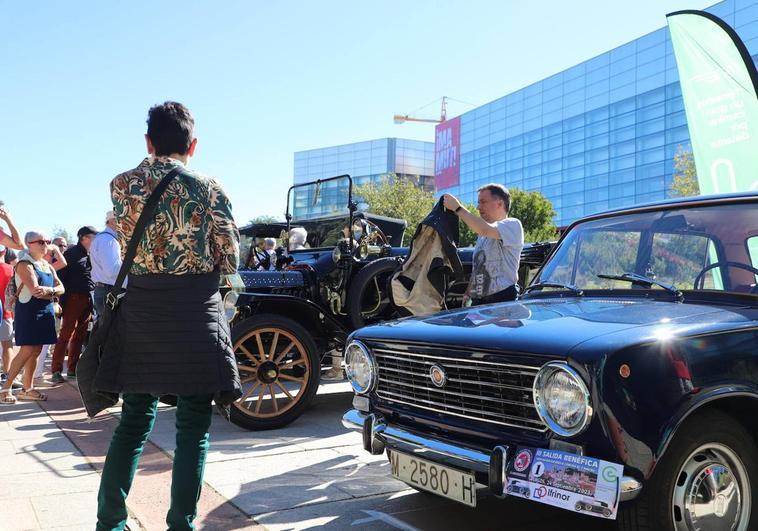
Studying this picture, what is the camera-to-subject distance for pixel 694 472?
2615 mm

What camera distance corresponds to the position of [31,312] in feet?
22.9

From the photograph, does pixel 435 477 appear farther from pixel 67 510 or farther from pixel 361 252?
pixel 361 252

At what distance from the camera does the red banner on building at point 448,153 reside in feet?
290

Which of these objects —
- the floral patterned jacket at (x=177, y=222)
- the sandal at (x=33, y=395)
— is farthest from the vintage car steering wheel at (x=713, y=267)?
the sandal at (x=33, y=395)

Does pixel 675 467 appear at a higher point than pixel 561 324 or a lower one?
lower

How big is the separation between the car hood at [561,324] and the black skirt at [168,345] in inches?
36.1

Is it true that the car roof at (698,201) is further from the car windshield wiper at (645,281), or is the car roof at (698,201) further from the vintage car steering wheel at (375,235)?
the vintage car steering wheel at (375,235)

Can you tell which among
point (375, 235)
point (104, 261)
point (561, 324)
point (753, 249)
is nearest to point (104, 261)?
point (104, 261)

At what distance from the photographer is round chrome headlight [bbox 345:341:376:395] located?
3.58 meters

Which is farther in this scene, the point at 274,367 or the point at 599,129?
the point at 599,129

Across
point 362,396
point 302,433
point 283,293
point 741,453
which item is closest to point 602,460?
point 741,453

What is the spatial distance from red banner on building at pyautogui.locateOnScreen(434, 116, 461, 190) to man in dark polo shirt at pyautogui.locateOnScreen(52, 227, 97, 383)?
8118cm

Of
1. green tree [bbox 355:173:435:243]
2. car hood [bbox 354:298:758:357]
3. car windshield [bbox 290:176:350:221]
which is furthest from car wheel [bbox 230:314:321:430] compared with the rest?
green tree [bbox 355:173:435:243]

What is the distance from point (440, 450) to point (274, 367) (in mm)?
3070
